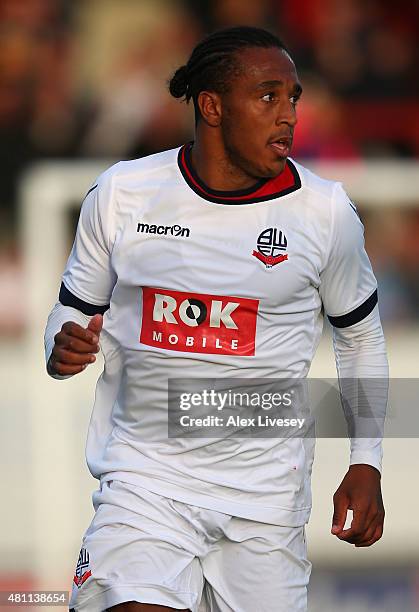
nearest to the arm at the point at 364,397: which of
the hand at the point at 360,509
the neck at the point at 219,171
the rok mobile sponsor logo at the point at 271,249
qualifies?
the hand at the point at 360,509

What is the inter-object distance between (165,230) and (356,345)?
64 cm

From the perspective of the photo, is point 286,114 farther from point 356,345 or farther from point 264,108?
point 356,345

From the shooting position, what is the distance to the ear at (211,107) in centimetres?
346

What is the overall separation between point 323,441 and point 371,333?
6.96 ft

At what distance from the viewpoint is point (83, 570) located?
325cm

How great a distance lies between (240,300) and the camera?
3.35 meters

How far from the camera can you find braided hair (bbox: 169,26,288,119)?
11.2 ft

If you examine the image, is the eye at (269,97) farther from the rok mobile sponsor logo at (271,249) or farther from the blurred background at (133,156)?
the blurred background at (133,156)

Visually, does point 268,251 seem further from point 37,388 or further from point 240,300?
point 37,388

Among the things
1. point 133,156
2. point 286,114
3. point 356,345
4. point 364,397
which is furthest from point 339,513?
point 133,156

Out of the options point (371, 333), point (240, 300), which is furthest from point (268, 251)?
point (371, 333)

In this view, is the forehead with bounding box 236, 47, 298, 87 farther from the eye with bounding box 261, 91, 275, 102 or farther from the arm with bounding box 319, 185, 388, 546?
the arm with bounding box 319, 185, 388, 546

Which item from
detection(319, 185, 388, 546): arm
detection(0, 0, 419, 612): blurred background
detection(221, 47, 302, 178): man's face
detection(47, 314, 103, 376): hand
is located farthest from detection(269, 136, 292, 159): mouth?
detection(0, 0, 419, 612): blurred background

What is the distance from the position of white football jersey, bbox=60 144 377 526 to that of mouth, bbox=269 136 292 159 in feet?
0.40
